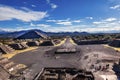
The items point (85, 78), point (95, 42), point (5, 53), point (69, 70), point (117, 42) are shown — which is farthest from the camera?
point (95, 42)

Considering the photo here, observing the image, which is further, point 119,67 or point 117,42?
point 117,42

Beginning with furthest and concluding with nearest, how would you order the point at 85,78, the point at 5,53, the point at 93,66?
the point at 5,53 < the point at 93,66 < the point at 85,78

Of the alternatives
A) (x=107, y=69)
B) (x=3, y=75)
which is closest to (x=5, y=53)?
(x=3, y=75)

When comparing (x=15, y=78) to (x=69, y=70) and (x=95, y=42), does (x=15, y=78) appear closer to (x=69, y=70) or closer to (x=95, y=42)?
(x=69, y=70)

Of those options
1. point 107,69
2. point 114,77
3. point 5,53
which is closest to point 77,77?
point 114,77

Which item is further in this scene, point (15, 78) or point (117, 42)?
point (117, 42)

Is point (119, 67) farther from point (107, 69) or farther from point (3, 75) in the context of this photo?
point (3, 75)

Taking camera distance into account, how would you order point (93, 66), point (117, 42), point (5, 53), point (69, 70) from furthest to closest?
point (117, 42) < point (5, 53) < point (93, 66) < point (69, 70)

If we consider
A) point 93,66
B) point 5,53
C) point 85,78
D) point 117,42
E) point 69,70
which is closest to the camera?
point 85,78
